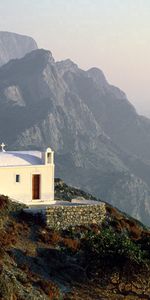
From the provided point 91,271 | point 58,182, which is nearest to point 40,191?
point 91,271

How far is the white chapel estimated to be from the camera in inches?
1928

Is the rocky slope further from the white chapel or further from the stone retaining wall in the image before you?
the white chapel

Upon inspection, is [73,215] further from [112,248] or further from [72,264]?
[112,248]

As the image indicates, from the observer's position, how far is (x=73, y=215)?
45.2 metres

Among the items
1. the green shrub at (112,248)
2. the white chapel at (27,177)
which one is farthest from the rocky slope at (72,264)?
the white chapel at (27,177)

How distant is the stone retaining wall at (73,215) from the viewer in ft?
144

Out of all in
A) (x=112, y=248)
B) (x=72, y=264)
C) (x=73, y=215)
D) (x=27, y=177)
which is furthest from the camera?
(x=27, y=177)

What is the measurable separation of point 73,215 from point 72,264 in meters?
6.72

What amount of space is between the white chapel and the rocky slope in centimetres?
649

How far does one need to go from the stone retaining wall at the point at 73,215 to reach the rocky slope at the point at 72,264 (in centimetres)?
126

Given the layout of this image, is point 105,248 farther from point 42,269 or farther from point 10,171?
point 10,171

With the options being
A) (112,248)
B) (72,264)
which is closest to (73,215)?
(72,264)

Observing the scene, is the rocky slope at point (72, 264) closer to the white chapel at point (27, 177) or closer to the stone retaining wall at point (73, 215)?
the stone retaining wall at point (73, 215)

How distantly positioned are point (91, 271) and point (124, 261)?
2.41m
